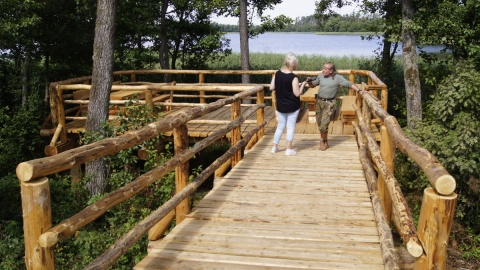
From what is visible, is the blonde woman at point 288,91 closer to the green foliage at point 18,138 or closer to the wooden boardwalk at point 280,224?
the wooden boardwalk at point 280,224

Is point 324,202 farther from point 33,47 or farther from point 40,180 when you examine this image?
point 33,47

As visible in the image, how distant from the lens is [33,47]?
652 inches

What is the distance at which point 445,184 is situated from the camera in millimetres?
2510

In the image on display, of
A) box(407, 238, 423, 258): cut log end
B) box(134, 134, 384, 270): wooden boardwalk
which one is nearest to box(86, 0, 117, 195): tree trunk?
box(134, 134, 384, 270): wooden boardwalk

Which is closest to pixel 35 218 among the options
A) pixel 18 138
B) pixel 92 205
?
pixel 92 205

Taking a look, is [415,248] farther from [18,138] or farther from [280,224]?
[18,138]

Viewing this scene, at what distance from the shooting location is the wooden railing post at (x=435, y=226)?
256 cm

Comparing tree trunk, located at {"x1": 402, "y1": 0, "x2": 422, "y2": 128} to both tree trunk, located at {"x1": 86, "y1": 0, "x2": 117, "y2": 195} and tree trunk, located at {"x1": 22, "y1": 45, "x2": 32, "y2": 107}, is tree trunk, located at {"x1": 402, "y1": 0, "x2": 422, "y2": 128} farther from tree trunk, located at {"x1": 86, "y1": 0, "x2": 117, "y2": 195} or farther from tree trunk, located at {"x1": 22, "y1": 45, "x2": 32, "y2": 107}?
tree trunk, located at {"x1": 22, "y1": 45, "x2": 32, "y2": 107}

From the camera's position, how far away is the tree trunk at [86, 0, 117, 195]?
10.3m

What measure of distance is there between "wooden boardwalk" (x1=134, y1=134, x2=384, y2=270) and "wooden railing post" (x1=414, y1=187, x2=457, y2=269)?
49.4 inches

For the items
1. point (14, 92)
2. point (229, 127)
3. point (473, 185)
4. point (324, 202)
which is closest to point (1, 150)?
point (14, 92)

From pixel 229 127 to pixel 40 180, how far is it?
4240 mm

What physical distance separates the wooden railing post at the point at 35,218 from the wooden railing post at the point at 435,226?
6.70ft

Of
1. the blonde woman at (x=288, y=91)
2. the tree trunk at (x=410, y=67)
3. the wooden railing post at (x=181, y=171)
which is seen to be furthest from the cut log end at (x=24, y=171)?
the tree trunk at (x=410, y=67)
